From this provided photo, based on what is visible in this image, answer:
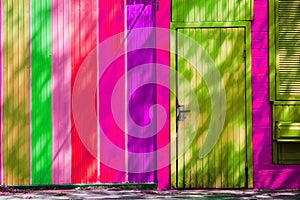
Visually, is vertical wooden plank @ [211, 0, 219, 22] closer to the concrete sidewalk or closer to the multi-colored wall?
the multi-colored wall

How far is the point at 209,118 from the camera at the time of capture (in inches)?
395

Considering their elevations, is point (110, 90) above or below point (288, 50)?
below

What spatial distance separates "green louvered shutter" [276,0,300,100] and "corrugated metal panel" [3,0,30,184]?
4.26 metres

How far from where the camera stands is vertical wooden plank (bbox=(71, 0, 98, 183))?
9977mm

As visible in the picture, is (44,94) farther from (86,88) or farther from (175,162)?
(175,162)

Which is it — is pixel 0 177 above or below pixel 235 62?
below

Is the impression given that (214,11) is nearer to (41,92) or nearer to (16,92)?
(41,92)

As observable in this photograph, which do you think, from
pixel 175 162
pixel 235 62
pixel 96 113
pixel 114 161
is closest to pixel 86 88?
pixel 96 113

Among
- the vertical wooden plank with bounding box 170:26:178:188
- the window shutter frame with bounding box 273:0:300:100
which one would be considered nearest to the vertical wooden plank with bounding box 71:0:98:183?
the vertical wooden plank with bounding box 170:26:178:188

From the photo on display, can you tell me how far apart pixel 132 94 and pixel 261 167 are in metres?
2.50

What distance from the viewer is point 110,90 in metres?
9.98

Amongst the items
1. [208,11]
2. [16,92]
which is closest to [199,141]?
[208,11]

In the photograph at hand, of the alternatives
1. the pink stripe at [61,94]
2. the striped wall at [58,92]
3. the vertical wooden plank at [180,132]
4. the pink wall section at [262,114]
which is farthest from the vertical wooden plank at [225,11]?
the pink stripe at [61,94]

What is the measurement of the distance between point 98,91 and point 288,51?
10.8 feet
